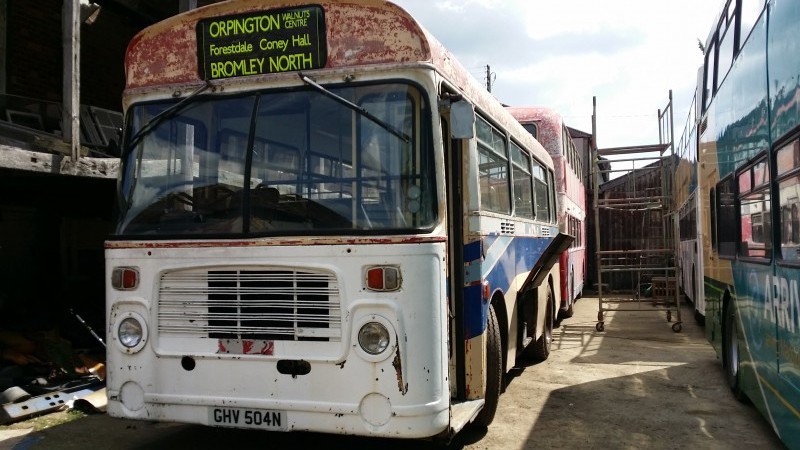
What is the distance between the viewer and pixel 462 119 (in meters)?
4.40

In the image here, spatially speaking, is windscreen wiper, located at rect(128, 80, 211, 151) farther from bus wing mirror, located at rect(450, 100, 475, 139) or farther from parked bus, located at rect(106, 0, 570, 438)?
bus wing mirror, located at rect(450, 100, 475, 139)

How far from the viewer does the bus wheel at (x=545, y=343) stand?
903cm

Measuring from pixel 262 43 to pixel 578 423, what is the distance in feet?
14.1

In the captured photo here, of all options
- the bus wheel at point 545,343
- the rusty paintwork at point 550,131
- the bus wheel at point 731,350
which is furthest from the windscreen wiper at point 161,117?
the rusty paintwork at point 550,131

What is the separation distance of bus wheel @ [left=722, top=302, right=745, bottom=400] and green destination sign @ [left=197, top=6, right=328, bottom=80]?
481cm

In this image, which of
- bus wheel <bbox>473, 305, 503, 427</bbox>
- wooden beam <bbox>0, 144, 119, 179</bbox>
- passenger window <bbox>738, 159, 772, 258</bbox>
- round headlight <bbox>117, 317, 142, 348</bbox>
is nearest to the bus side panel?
passenger window <bbox>738, 159, 772, 258</bbox>

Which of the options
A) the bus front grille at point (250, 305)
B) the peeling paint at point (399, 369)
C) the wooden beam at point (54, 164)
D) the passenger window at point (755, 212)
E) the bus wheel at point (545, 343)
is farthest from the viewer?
the bus wheel at point (545, 343)

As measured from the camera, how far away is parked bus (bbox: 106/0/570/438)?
4082mm

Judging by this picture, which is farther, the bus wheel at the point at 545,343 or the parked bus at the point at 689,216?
the parked bus at the point at 689,216

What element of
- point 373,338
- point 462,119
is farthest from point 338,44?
point 373,338

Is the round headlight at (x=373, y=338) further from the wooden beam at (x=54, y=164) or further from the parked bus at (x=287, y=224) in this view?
the wooden beam at (x=54, y=164)

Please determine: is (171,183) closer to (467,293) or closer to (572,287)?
(467,293)

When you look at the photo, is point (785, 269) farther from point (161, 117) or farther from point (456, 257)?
point (161, 117)

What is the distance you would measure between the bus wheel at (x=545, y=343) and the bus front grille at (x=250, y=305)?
16.9 ft
